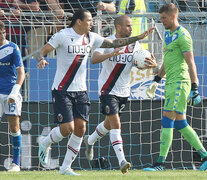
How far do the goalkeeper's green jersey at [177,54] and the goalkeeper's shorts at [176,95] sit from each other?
7 centimetres

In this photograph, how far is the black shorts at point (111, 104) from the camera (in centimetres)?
865

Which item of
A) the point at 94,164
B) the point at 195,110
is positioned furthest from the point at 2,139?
the point at 195,110

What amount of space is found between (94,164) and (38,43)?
8.47 ft

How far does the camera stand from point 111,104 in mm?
8719

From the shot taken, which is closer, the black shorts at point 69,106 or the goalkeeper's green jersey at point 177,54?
the black shorts at point 69,106

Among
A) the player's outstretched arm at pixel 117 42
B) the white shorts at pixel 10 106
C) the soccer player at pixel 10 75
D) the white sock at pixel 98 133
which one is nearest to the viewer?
the player's outstretched arm at pixel 117 42

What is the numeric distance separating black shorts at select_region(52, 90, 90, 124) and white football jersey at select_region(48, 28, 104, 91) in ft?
0.25

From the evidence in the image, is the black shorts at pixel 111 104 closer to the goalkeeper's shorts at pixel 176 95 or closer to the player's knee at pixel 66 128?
the goalkeeper's shorts at pixel 176 95

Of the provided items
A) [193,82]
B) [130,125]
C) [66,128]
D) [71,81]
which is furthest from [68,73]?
[130,125]

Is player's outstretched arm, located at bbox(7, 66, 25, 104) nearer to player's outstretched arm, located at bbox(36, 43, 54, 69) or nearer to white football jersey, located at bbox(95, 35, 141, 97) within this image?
player's outstretched arm, located at bbox(36, 43, 54, 69)

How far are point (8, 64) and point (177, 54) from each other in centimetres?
241

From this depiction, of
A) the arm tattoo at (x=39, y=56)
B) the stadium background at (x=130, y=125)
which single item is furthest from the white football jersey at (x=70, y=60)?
the stadium background at (x=130, y=125)

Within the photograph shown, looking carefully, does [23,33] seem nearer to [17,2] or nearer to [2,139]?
[17,2]

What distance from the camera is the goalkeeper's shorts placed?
8398mm
